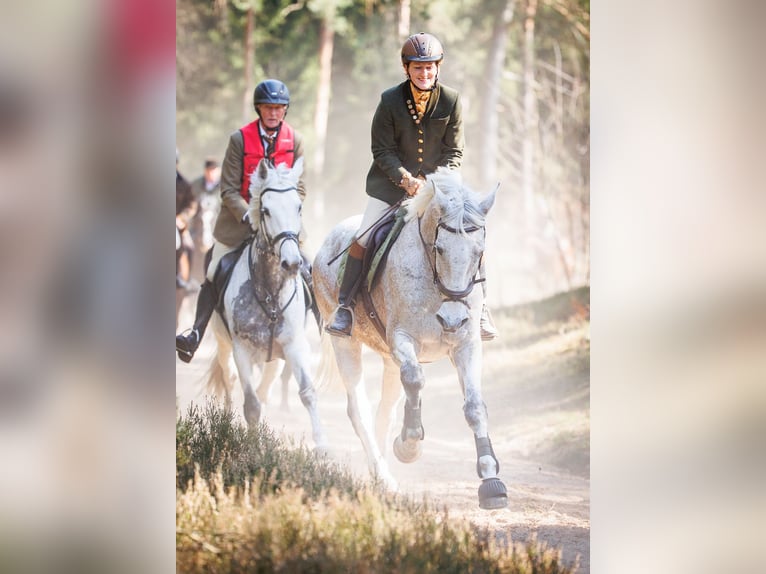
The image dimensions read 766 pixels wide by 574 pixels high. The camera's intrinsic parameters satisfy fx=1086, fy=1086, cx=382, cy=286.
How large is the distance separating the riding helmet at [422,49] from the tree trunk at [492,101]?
42 cm

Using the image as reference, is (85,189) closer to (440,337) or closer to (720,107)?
(440,337)

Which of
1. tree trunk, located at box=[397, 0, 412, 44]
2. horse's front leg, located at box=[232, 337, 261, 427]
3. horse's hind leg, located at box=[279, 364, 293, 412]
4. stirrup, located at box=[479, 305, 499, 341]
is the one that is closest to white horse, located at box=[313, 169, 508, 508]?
stirrup, located at box=[479, 305, 499, 341]

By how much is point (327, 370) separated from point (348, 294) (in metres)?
0.47

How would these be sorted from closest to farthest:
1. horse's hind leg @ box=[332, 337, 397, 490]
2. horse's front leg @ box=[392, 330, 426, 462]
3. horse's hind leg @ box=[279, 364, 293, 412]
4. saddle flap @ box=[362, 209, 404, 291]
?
1. horse's front leg @ box=[392, 330, 426, 462]
2. saddle flap @ box=[362, 209, 404, 291]
3. horse's hind leg @ box=[332, 337, 397, 490]
4. horse's hind leg @ box=[279, 364, 293, 412]

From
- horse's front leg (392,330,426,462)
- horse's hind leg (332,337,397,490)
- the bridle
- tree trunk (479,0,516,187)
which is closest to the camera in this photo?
the bridle

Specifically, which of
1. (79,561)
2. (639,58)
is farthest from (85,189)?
(639,58)

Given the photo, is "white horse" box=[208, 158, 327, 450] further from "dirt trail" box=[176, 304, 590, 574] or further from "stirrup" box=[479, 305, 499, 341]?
"stirrup" box=[479, 305, 499, 341]

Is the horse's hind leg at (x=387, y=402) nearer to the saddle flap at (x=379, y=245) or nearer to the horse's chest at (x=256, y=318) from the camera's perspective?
the saddle flap at (x=379, y=245)

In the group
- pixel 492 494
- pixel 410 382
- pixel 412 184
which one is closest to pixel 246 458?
pixel 410 382

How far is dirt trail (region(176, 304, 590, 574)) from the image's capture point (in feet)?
19.1

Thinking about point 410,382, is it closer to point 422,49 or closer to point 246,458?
point 246,458

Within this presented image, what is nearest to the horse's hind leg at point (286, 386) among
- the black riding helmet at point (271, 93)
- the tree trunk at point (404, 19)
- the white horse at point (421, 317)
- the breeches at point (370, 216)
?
the white horse at point (421, 317)

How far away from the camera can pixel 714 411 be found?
593 cm

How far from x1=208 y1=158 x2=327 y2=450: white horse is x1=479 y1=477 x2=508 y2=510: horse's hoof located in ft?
2.92
